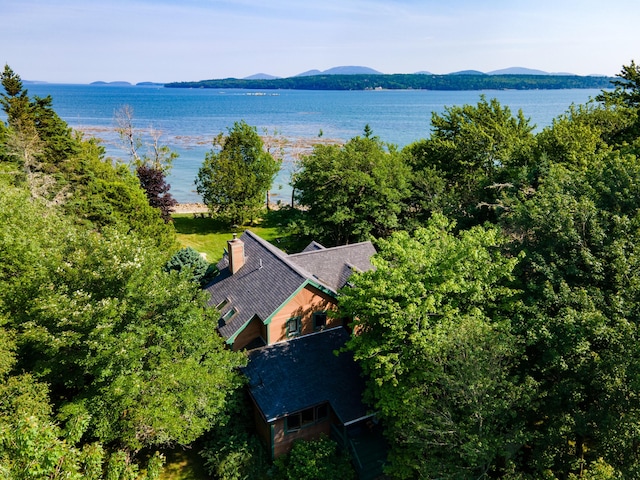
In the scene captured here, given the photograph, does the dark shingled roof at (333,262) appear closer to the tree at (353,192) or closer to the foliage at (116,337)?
the foliage at (116,337)

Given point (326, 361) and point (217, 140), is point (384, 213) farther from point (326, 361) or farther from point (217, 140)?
point (217, 140)

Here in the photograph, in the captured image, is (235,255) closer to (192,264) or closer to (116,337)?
(192,264)

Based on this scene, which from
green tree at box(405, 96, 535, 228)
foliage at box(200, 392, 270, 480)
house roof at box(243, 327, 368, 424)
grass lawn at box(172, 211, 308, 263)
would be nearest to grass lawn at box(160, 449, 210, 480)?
foliage at box(200, 392, 270, 480)

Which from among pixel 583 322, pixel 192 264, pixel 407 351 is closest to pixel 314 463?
pixel 407 351

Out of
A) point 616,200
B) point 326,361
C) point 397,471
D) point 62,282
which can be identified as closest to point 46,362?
point 62,282

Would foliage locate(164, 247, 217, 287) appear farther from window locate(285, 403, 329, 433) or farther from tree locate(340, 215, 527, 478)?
tree locate(340, 215, 527, 478)

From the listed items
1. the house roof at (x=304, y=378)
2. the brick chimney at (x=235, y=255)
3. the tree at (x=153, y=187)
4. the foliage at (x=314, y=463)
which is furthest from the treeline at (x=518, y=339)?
the tree at (x=153, y=187)
